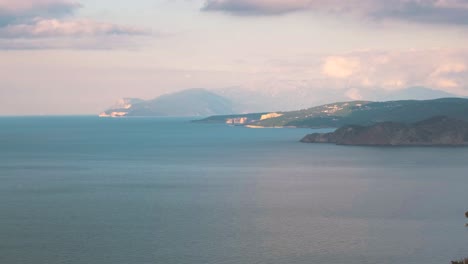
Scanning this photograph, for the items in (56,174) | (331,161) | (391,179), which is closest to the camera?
(391,179)

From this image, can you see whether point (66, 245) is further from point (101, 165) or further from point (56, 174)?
point (101, 165)

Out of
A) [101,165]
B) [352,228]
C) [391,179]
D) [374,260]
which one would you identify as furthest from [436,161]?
[374,260]

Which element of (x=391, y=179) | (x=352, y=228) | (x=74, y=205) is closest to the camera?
(x=352, y=228)

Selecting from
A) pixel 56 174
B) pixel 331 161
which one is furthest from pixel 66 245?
pixel 331 161

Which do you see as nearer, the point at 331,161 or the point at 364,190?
the point at 364,190

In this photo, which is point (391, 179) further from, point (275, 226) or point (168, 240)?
point (168, 240)

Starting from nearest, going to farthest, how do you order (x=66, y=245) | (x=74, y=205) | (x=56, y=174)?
(x=66, y=245), (x=74, y=205), (x=56, y=174)
